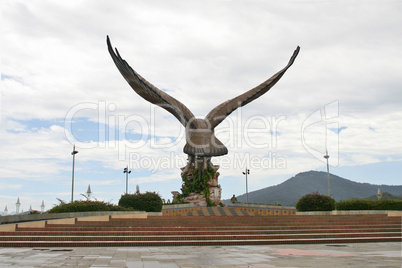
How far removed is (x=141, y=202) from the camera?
84.6ft

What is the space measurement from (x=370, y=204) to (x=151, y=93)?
15.5 meters

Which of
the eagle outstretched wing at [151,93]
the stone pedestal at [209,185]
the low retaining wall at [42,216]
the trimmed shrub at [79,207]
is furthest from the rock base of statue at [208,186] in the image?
the low retaining wall at [42,216]

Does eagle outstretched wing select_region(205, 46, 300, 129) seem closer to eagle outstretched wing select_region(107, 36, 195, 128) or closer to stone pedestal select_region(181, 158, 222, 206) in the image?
eagle outstretched wing select_region(107, 36, 195, 128)

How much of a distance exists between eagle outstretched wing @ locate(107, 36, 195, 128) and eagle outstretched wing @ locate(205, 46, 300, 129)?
5.56 ft

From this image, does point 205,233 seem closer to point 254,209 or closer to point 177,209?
point 177,209

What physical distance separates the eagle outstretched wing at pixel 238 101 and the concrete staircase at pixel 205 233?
13.4 metres

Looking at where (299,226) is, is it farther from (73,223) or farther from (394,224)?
(73,223)

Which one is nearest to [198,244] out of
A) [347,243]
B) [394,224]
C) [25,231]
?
[347,243]

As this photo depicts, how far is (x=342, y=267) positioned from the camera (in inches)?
267

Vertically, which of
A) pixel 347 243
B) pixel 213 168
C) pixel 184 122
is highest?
pixel 184 122

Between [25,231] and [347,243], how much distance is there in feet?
35.3

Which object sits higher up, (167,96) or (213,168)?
(167,96)

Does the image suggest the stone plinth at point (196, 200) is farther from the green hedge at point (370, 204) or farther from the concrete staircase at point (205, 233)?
the concrete staircase at point (205, 233)

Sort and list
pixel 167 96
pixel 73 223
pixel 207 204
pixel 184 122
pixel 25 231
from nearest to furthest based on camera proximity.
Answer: pixel 25 231, pixel 73 223, pixel 167 96, pixel 184 122, pixel 207 204
